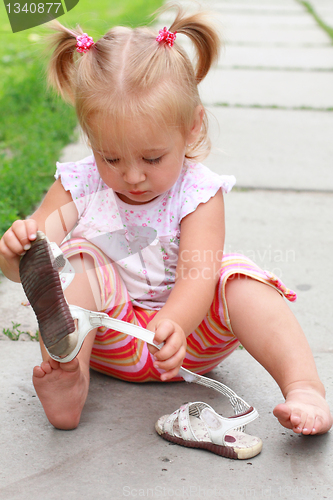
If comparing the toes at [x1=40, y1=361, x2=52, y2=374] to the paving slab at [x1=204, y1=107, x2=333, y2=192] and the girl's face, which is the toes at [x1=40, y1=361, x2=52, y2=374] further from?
the paving slab at [x1=204, y1=107, x2=333, y2=192]

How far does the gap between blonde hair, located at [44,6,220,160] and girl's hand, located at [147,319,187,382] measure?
505mm

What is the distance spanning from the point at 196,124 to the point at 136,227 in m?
0.34

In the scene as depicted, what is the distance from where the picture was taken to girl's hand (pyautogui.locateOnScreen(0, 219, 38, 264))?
1318 mm

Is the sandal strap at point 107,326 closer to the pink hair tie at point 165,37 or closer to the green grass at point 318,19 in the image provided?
the pink hair tie at point 165,37

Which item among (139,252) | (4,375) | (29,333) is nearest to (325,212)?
(139,252)

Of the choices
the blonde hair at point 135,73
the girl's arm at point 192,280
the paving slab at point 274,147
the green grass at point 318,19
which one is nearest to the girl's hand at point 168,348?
the girl's arm at point 192,280

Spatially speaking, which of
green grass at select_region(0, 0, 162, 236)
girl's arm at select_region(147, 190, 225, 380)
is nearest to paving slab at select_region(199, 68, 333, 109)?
green grass at select_region(0, 0, 162, 236)

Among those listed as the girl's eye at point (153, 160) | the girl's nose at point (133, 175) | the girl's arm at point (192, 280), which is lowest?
the girl's arm at point (192, 280)

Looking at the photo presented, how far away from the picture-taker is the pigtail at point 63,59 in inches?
69.0

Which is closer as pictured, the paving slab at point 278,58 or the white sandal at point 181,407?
the white sandal at point 181,407

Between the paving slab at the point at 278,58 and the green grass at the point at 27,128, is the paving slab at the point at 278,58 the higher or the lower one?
the lower one

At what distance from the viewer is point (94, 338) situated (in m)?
1.66

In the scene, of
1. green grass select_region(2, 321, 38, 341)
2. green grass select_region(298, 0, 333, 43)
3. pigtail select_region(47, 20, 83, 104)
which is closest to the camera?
pigtail select_region(47, 20, 83, 104)

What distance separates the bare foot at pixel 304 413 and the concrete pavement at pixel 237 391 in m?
0.06
